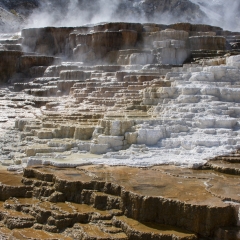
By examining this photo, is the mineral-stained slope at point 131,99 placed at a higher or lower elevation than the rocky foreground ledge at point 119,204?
higher

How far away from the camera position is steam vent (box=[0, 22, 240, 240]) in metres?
6.23

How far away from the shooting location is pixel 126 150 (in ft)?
30.8

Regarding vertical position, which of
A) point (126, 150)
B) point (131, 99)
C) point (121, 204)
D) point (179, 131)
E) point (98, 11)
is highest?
point (98, 11)

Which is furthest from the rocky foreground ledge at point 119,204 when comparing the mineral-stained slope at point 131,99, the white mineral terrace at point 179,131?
the mineral-stained slope at point 131,99

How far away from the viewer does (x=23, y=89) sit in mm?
17391

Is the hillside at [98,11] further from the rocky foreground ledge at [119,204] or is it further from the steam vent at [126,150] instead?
the rocky foreground ledge at [119,204]

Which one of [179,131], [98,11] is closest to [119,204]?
[179,131]

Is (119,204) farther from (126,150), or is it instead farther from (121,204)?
(126,150)

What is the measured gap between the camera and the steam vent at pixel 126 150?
623cm

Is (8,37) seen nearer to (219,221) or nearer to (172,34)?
(172,34)

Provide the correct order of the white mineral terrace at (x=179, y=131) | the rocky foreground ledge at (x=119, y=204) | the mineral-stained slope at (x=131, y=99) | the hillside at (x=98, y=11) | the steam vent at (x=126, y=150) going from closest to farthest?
the rocky foreground ledge at (x=119, y=204), the steam vent at (x=126, y=150), the white mineral terrace at (x=179, y=131), the mineral-stained slope at (x=131, y=99), the hillside at (x=98, y=11)

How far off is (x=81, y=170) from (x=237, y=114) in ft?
14.1

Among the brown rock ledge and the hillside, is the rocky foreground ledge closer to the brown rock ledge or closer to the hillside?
the brown rock ledge

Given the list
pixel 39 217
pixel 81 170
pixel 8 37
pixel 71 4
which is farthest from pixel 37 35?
pixel 39 217
